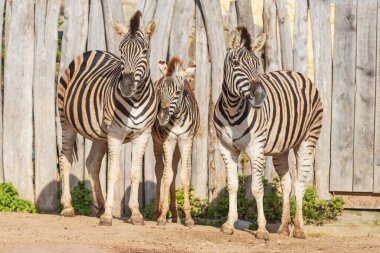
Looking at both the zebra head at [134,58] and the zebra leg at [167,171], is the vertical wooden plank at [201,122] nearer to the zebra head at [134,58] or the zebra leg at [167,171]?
the zebra leg at [167,171]

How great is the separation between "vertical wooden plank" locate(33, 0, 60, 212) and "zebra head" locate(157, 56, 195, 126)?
206 cm

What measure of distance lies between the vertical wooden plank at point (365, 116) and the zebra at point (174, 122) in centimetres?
247

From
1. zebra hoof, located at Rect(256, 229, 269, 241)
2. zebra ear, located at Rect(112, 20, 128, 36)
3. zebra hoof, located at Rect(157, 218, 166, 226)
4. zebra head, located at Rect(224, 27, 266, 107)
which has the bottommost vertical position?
zebra hoof, located at Rect(256, 229, 269, 241)

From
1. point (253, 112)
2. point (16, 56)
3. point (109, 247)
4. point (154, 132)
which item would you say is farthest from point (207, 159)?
point (109, 247)

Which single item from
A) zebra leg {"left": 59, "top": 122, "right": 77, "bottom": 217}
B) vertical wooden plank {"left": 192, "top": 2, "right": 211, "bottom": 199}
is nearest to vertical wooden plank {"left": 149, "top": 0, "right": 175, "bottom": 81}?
vertical wooden plank {"left": 192, "top": 2, "right": 211, "bottom": 199}

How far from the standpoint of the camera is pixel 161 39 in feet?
40.2

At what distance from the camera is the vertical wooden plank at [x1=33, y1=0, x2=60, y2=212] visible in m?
12.2

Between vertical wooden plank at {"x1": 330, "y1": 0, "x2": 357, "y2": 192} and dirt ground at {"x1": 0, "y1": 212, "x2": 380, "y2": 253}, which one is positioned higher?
vertical wooden plank at {"x1": 330, "y1": 0, "x2": 357, "y2": 192}

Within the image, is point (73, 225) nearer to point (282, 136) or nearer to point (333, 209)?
point (282, 136)

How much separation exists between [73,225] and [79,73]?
7.12ft

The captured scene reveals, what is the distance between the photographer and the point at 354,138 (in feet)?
40.4

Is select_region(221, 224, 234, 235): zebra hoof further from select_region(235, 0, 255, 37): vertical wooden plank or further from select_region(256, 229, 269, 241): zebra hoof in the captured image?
select_region(235, 0, 255, 37): vertical wooden plank

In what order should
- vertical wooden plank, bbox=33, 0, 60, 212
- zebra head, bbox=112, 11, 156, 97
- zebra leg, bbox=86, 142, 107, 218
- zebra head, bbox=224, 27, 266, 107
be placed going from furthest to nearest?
vertical wooden plank, bbox=33, 0, 60, 212 → zebra leg, bbox=86, 142, 107, 218 → zebra head, bbox=112, 11, 156, 97 → zebra head, bbox=224, 27, 266, 107

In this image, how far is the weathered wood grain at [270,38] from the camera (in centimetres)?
1227
